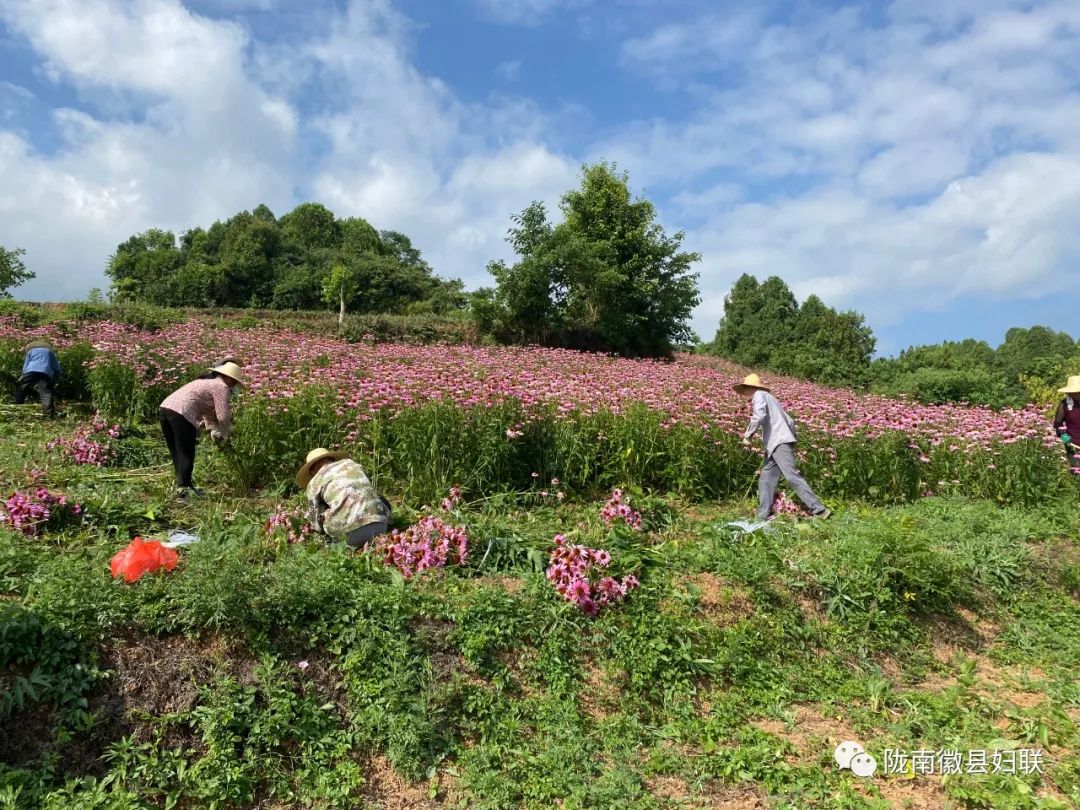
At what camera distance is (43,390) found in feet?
30.5

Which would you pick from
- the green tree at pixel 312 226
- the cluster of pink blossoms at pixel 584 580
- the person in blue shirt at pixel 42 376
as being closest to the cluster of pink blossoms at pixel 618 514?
the cluster of pink blossoms at pixel 584 580

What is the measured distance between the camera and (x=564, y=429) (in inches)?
268

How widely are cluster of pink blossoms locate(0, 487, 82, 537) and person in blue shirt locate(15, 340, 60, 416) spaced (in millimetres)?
5333

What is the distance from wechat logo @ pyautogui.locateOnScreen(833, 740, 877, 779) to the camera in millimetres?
3363

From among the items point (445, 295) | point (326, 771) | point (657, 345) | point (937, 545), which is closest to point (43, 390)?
point (326, 771)

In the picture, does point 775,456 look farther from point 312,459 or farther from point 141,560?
point 141,560

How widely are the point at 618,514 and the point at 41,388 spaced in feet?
28.0

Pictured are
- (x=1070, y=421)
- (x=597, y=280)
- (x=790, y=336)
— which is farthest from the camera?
(x=790, y=336)

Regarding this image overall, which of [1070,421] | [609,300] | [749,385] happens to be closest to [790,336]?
[609,300]

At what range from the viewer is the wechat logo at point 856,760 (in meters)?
3.36

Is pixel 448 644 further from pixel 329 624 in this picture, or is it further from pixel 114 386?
pixel 114 386

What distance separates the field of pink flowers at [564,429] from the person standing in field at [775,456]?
894 millimetres

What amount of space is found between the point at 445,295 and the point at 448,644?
3690 centimetres

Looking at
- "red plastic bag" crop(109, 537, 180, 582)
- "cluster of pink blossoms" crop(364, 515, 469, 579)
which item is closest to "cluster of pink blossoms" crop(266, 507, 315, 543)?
"cluster of pink blossoms" crop(364, 515, 469, 579)
